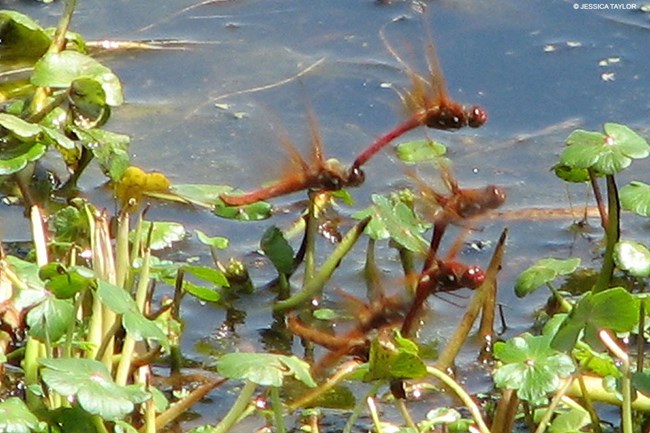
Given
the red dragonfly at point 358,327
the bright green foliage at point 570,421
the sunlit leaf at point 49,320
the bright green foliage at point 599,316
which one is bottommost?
the red dragonfly at point 358,327

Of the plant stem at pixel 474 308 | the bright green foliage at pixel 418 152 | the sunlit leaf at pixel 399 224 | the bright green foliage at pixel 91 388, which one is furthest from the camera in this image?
the bright green foliage at pixel 418 152

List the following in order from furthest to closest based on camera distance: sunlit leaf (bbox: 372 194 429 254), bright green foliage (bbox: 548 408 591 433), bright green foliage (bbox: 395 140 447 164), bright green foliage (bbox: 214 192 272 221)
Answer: bright green foliage (bbox: 395 140 447 164)
bright green foliage (bbox: 214 192 272 221)
sunlit leaf (bbox: 372 194 429 254)
bright green foliage (bbox: 548 408 591 433)

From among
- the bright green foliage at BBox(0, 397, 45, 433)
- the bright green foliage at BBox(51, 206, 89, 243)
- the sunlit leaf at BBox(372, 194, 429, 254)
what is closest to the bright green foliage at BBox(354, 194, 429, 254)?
the sunlit leaf at BBox(372, 194, 429, 254)

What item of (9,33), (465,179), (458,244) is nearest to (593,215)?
(465,179)

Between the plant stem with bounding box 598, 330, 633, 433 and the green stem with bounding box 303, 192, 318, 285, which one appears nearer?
the plant stem with bounding box 598, 330, 633, 433

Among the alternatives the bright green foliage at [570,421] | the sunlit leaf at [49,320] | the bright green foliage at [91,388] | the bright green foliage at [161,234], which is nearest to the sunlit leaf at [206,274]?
the bright green foliage at [161,234]

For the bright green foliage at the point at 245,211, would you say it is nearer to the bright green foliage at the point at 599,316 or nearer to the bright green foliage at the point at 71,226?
the bright green foliage at the point at 71,226

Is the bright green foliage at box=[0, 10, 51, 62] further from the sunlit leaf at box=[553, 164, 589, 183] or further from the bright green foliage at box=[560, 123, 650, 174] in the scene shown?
the bright green foliage at box=[560, 123, 650, 174]
